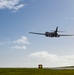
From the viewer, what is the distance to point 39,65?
3969 inches

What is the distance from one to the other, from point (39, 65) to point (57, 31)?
43.2m

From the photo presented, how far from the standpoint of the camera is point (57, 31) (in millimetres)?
139875

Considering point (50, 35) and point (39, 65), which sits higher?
point (50, 35)

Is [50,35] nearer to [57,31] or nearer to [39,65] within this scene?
[57,31]

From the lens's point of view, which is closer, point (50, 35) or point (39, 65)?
point (39, 65)

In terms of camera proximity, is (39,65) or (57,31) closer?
(39,65)

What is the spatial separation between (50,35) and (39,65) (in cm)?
3788

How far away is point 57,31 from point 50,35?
630 cm

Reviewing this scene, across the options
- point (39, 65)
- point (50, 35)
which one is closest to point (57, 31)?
point (50, 35)

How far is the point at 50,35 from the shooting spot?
13588 centimetres

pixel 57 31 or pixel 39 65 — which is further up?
pixel 57 31
